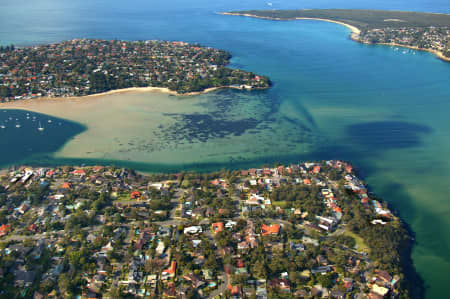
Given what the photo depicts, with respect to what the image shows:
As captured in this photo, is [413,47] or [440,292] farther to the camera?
[413,47]

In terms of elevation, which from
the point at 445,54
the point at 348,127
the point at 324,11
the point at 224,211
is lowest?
the point at 224,211

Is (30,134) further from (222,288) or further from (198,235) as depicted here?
(222,288)

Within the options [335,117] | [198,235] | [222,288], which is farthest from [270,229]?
[335,117]

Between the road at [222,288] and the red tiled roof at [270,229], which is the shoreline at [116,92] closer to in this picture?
the red tiled roof at [270,229]

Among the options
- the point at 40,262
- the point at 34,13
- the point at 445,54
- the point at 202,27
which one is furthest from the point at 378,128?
the point at 34,13

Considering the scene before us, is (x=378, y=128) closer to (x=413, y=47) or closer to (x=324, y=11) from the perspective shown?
(x=413, y=47)

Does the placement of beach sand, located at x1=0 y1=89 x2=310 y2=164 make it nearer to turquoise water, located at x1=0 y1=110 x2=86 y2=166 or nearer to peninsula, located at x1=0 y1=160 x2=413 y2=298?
turquoise water, located at x1=0 y1=110 x2=86 y2=166

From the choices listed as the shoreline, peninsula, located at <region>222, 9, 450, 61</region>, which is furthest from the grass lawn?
peninsula, located at <region>222, 9, 450, 61</region>
